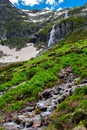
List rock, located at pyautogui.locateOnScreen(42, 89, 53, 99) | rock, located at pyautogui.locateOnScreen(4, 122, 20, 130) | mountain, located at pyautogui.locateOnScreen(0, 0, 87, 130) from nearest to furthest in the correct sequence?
mountain, located at pyautogui.locateOnScreen(0, 0, 87, 130)
rock, located at pyautogui.locateOnScreen(4, 122, 20, 130)
rock, located at pyautogui.locateOnScreen(42, 89, 53, 99)

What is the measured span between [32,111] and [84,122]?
346 inches

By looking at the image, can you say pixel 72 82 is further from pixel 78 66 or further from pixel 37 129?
pixel 37 129

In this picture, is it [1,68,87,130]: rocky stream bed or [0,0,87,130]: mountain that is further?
[1,68,87,130]: rocky stream bed

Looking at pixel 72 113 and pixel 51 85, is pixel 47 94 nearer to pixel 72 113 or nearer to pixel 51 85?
pixel 51 85

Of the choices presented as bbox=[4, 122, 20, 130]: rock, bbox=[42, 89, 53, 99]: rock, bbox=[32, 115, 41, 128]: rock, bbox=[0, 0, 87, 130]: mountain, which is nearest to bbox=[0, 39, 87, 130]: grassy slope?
bbox=[0, 0, 87, 130]: mountain

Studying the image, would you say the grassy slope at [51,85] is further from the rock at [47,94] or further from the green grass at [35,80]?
the rock at [47,94]

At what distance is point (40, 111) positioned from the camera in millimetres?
26297

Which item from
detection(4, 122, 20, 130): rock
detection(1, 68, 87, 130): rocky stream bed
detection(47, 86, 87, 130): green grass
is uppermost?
detection(47, 86, 87, 130): green grass

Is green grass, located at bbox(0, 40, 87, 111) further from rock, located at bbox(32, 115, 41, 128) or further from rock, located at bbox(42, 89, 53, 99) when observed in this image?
rock, located at bbox(32, 115, 41, 128)

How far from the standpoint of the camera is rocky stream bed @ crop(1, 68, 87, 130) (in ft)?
78.4

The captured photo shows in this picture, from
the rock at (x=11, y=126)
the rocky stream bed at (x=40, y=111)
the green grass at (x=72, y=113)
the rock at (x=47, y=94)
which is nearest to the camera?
the green grass at (x=72, y=113)

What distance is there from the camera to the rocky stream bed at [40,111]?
23.9 m

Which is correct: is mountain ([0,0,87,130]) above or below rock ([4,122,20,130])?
above

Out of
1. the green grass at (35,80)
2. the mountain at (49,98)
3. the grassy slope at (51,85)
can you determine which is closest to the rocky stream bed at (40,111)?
the mountain at (49,98)
